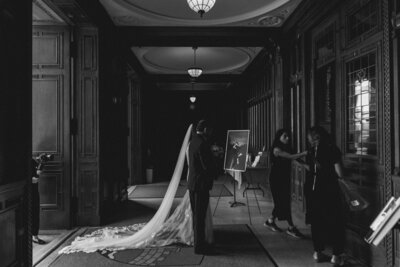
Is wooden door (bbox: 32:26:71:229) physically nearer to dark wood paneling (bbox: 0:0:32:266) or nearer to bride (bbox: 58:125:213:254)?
bride (bbox: 58:125:213:254)

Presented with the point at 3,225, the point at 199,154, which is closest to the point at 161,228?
the point at 199,154

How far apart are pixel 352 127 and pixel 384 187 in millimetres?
1052

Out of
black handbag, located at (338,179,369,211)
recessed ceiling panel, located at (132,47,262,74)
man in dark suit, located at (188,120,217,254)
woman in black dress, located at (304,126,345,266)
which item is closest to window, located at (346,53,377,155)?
woman in black dress, located at (304,126,345,266)

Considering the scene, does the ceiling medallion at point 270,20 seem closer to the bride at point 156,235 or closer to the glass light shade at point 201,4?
the glass light shade at point 201,4

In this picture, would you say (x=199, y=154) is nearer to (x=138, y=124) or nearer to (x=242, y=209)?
(x=242, y=209)

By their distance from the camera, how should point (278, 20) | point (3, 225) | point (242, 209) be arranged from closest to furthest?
point (3, 225) → point (278, 20) → point (242, 209)

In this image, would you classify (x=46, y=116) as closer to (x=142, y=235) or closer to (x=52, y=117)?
(x=52, y=117)

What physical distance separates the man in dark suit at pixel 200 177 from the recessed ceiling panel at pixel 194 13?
2686 mm

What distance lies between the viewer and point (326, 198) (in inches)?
147

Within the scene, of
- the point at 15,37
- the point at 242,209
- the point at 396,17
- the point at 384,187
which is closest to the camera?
the point at 15,37

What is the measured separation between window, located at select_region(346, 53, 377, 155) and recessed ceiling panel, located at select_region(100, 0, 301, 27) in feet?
6.75

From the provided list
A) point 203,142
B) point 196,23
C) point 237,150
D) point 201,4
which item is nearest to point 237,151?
point 237,150

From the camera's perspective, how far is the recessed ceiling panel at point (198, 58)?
8.84 meters

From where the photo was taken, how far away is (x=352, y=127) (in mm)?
4250
